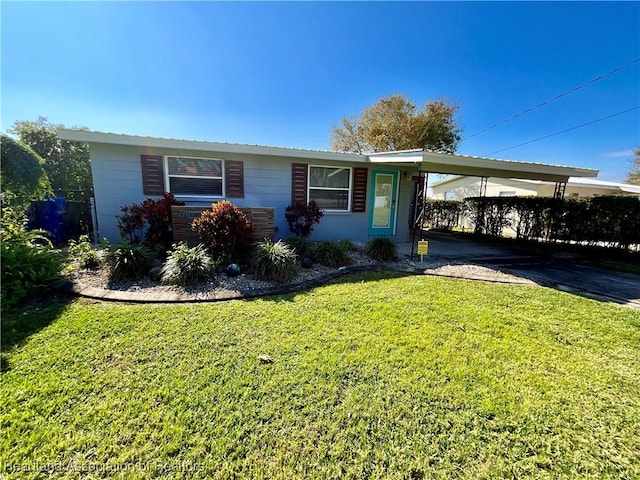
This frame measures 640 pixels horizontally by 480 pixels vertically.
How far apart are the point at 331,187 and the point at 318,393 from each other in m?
6.49

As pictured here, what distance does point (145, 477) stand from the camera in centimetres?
153

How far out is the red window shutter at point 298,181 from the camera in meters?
7.49

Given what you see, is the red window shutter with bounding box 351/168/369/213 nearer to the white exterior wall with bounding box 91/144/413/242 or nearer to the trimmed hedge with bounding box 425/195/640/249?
the white exterior wall with bounding box 91/144/413/242

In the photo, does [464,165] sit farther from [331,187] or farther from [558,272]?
[331,187]

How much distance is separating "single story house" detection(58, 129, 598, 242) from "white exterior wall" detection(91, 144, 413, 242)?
0.06 feet

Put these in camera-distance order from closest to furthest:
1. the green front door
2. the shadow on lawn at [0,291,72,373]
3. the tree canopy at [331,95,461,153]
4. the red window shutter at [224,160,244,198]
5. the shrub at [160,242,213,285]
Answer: the shadow on lawn at [0,291,72,373] < the shrub at [160,242,213,285] < the red window shutter at [224,160,244,198] < the green front door < the tree canopy at [331,95,461,153]

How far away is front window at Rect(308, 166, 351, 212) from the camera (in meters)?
7.84

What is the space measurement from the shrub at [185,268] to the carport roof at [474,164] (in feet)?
16.4

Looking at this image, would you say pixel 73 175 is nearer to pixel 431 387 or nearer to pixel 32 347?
pixel 32 347

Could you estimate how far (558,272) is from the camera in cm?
613

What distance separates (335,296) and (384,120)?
1708cm

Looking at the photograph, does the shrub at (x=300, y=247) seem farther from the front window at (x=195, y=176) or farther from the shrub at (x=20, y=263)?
the shrub at (x=20, y=263)

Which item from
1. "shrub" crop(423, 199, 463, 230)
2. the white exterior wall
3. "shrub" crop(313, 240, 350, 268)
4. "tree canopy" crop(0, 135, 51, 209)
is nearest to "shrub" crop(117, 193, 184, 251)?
the white exterior wall

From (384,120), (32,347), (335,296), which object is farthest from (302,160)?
(384,120)
